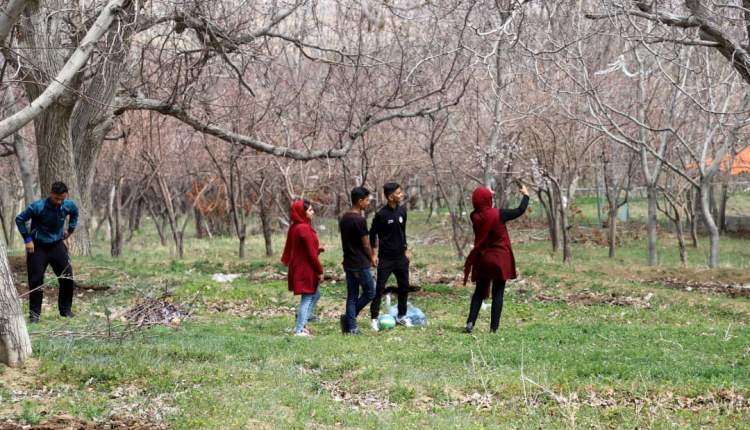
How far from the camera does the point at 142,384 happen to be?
7.16m

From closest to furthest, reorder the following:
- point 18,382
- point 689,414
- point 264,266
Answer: point 689,414
point 18,382
point 264,266

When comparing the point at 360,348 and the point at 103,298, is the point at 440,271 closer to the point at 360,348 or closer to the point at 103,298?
the point at 103,298

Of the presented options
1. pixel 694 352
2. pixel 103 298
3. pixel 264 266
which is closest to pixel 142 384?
pixel 694 352

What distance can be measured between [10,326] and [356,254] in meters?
4.15

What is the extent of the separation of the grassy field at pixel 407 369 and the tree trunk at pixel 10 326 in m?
0.16

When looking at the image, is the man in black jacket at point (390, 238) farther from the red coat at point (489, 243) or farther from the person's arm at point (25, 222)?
the person's arm at point (25, 222)

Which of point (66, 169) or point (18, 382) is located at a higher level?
point (66, 169)

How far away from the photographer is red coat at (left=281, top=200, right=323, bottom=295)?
32.8 ft

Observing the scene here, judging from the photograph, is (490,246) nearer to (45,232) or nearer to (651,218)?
(45,232)

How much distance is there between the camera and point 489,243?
31.8 feet

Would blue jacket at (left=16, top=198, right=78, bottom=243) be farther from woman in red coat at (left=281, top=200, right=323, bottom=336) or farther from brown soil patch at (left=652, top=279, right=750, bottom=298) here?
brown soil patch at (left=652, top=279, right=750, bottom=298)

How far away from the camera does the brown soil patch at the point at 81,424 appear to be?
18.7 ft

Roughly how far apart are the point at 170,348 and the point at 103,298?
5.70m

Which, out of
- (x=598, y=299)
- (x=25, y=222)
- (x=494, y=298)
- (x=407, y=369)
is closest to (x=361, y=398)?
(x=407, y=369)
